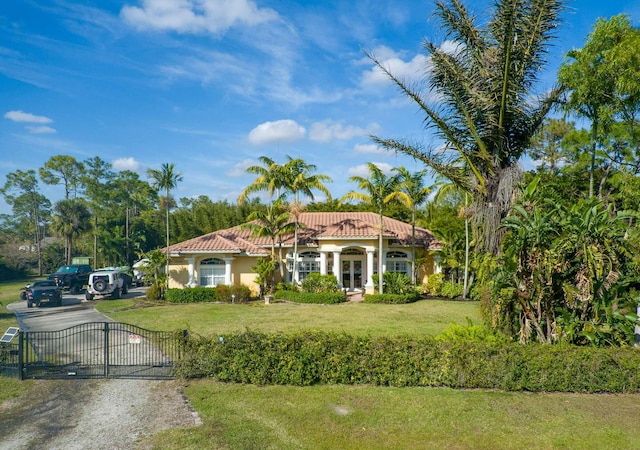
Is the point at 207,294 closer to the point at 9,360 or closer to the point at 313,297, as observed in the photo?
the point at 313,297

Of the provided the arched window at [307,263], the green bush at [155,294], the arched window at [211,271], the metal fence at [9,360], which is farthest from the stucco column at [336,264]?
the metal fence at [9,360]

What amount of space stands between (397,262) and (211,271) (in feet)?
39.6

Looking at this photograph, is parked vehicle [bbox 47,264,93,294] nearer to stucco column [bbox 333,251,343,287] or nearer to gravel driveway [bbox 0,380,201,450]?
stucco column [bbox 333,251,343,287]

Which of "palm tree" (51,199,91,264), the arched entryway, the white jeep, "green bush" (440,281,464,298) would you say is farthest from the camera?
"palm tree" (51,199,91,264)

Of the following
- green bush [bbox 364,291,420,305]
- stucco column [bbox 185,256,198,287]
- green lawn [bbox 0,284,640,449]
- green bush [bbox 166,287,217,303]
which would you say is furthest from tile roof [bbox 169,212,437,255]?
green lawn [bbox 0,284,640,449]

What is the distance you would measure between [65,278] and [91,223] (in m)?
19.2

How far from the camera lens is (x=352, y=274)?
88.3 ft

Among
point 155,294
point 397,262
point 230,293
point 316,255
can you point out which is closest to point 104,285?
point 155,294

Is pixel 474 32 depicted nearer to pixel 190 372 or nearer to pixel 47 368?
pixel 190 372

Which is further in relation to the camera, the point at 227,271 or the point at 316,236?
the point at 316,236

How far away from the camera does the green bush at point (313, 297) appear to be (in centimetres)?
2212

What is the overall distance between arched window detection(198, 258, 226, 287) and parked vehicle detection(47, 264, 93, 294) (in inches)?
398

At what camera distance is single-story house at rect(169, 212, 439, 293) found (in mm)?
24312

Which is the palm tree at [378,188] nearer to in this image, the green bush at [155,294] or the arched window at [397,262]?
the arched window at [397,262]
